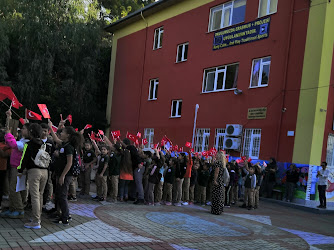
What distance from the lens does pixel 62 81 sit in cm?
2589

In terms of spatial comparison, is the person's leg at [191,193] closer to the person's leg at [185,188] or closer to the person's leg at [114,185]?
the person's leg at [185,188]

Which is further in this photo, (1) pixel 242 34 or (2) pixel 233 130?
(1) pixel 242 34

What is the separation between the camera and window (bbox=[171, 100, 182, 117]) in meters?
22.0

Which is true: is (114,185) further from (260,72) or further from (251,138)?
(260,72)

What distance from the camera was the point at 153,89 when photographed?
24469mm

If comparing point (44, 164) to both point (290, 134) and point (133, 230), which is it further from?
point (290, 134)

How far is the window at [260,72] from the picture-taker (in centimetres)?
1723

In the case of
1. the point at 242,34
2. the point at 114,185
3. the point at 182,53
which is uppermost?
the point at 242,34

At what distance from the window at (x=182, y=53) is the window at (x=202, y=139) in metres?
4.78

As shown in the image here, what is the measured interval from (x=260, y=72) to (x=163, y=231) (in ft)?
39.5

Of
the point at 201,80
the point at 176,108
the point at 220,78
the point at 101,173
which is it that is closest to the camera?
the point at 101,173

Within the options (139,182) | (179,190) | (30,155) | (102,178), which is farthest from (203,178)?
(30,155)

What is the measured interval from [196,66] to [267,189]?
8346 millimetres

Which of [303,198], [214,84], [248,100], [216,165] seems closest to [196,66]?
[214,84]
